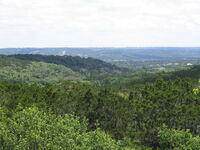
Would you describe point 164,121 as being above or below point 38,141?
below

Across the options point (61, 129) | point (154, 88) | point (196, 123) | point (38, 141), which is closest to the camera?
point (38, 141)

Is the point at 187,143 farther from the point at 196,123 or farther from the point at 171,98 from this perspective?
the point at 171,98

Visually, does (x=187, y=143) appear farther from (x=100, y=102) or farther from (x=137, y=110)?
(x=100, y=102)

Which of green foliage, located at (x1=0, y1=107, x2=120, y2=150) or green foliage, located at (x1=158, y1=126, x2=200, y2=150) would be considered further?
green foliage, located at (x1=158, y1=126, x2=200, y2=150)

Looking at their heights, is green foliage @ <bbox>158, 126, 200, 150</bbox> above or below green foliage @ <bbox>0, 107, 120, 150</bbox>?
below

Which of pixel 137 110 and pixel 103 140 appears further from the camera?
pixel 137 110

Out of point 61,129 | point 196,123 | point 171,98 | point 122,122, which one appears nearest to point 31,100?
point 122,122

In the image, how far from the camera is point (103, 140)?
A: 2347 inches

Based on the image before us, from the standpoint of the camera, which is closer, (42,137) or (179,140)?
(42,137)

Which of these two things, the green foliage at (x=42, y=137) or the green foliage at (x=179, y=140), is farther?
the green foliage at (x=179, y=140)

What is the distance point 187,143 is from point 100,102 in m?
41.1

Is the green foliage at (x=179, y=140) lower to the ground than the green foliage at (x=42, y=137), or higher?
lower

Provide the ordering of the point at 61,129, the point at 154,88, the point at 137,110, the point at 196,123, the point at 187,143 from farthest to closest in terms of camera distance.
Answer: the point at 154,88 < the point at 137,110 < the point at 196,123 < the point at 187,143 < the point at 61,129

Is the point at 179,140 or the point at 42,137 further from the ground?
the point at 42,137
